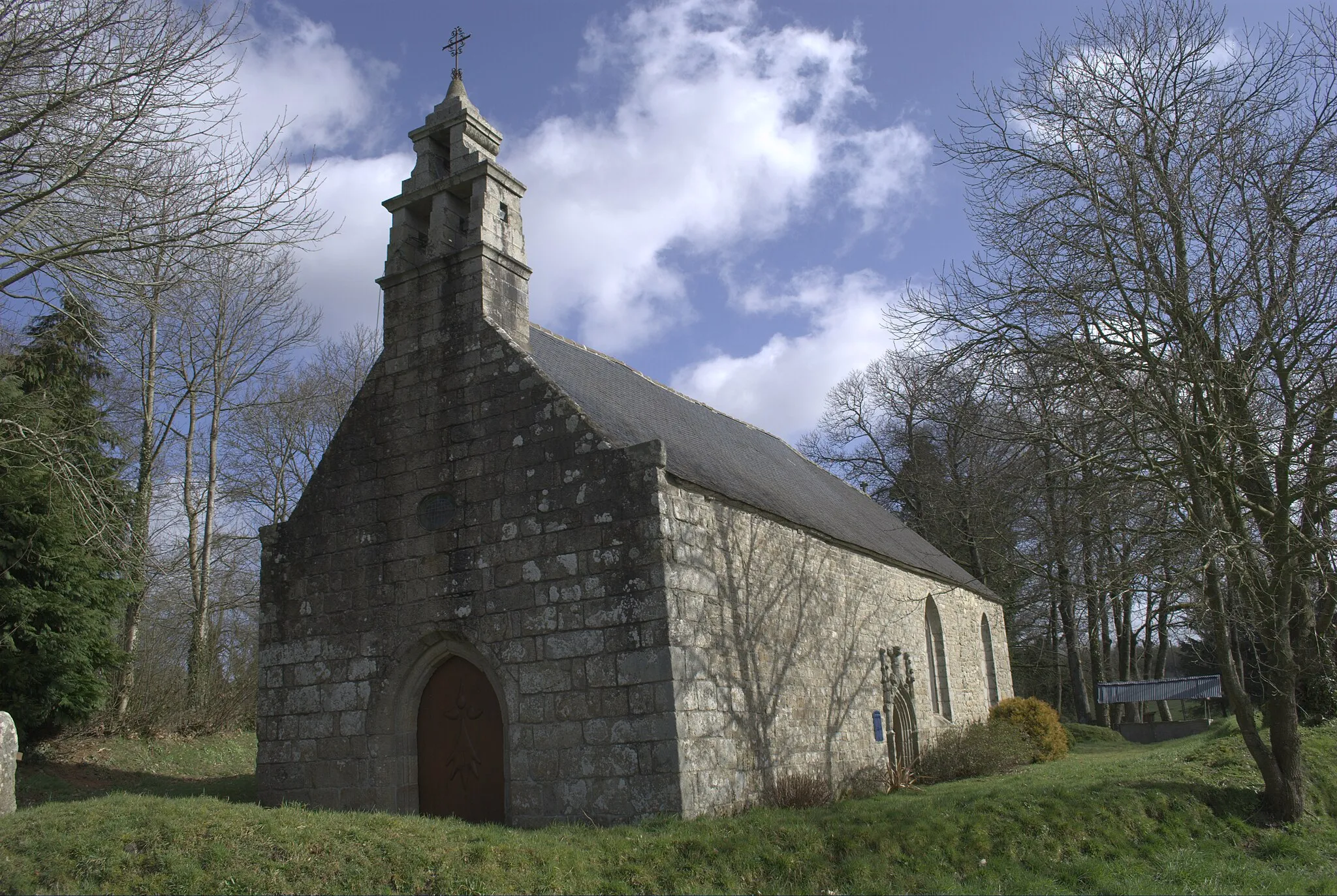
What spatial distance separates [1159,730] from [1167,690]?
2655 mm

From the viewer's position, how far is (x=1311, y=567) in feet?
32.1

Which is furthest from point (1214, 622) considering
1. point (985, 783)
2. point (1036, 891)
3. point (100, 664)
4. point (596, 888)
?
point (100, 664)

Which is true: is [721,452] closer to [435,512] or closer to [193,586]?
[435,512]

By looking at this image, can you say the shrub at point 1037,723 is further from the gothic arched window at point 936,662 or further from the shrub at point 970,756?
the shrub at point 970,756

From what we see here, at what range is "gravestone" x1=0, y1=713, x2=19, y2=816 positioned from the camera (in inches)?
308

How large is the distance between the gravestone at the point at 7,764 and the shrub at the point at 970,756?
12.0 m

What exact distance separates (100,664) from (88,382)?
5408 mm

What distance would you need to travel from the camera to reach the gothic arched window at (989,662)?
847 inches

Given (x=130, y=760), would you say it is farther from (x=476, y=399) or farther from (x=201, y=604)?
(x=476, y=399)

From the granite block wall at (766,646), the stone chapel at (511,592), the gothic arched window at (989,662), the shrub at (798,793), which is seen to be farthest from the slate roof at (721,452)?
the shrub at (798,793)

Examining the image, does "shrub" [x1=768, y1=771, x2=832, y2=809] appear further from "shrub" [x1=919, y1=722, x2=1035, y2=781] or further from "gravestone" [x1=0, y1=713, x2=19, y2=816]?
"gravestone" [x1=0, y1=713, x2=19, y2=816]

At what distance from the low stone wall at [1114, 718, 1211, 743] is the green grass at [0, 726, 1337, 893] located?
14.8 m

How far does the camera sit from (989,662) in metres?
21.9

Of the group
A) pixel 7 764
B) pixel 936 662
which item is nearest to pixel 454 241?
pixel 7 764
